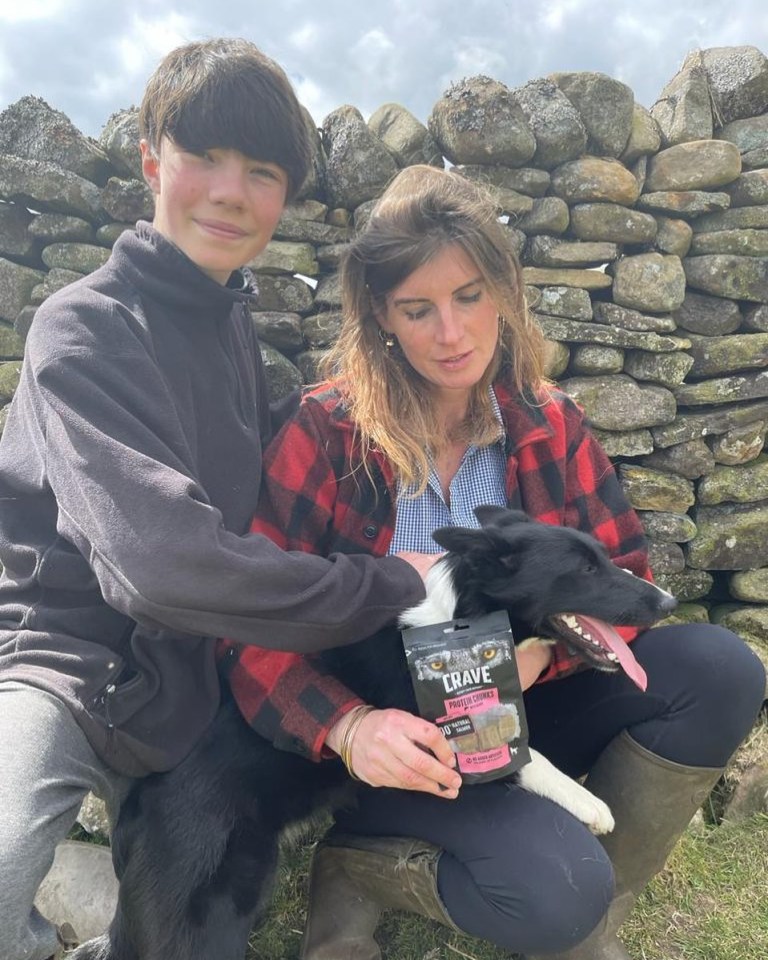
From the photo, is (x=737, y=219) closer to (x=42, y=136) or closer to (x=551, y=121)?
(x=551, y=121)

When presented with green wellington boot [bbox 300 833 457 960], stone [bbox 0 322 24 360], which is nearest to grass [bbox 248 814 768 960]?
green wellington boot [bbox 300 833 457 960]

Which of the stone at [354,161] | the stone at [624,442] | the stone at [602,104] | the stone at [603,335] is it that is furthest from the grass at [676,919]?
the stone at [602,104]

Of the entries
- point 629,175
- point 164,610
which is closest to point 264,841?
point 164,610

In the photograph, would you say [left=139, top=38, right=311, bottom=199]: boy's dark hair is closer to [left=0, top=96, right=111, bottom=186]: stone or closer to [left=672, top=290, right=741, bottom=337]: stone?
[left=0, top=96, right=111, bottom=186]: stone

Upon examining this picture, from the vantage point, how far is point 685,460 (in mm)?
3359

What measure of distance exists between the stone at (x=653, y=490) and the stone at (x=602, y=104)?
1.55 m

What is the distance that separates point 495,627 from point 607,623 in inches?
17.1

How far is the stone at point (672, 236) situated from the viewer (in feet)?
11.1

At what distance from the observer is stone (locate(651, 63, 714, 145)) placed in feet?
11.2

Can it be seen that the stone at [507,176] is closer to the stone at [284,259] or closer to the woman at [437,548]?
the stone at [284,259]

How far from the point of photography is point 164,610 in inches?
A: 58.5

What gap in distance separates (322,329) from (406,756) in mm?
2101

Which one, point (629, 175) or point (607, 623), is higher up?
point (629, 175)

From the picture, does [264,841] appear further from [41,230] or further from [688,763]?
[41,230]
